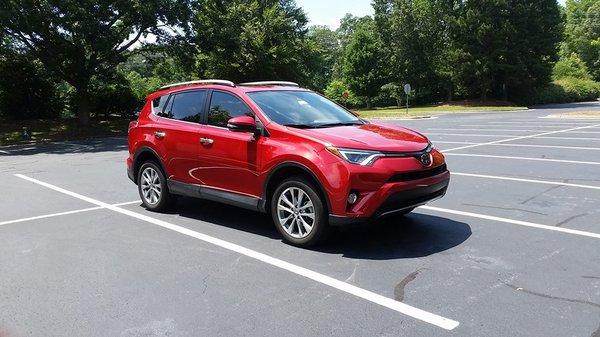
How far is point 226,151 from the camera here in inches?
235

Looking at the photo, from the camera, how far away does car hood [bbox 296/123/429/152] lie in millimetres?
5090

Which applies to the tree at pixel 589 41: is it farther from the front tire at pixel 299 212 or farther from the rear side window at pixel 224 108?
the front tire at pixel 299 212

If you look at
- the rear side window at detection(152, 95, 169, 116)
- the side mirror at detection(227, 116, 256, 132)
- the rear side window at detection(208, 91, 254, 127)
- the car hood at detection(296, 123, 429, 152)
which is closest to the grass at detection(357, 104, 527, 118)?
the rear side window at detection(152, 95, 169, 116)

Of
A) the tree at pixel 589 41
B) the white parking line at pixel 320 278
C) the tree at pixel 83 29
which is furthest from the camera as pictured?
the tree at pixel 589 41

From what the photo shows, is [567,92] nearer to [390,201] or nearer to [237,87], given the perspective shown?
[237,87]

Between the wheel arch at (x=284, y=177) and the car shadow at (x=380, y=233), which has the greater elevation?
the wheel arch at (x=284, y=177)

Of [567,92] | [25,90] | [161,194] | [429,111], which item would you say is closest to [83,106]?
[25,90]

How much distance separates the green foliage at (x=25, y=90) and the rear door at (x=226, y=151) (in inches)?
921

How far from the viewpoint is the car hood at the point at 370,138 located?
5.09 meters

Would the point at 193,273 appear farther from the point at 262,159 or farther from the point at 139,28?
the point at 139,28

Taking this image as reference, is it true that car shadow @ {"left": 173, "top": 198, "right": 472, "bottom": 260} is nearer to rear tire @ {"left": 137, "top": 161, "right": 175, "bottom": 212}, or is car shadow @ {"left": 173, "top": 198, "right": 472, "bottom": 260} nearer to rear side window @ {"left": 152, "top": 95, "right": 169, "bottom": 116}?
rear tire @ {"left": 137, "top": 161, "right": 175, "bottom": 212}

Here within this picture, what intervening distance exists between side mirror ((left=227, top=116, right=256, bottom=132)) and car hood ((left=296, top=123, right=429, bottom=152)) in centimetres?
54

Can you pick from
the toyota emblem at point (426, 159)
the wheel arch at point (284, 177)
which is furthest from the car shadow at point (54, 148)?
the toyota emblem at point (426, 159)

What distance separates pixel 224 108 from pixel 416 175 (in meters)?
2.47
